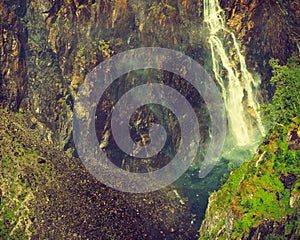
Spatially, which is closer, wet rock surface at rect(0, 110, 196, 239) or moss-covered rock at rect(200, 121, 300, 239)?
moss-covered rock at rect(200, 121, 300, 239)

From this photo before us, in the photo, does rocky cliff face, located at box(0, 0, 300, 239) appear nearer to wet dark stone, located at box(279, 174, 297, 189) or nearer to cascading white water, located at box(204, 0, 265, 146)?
cascading white water, located at box(204, 0, 265, 146)

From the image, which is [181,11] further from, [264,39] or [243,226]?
[243,226]

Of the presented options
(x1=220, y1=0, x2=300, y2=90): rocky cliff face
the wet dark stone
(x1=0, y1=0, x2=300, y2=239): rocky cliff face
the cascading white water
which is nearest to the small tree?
(x1=0, y1=0, x2=300, y2=239): rocky cliff face

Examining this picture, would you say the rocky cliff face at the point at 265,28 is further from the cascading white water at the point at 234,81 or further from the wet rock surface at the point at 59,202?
the wet rock surface at the point at 59,202

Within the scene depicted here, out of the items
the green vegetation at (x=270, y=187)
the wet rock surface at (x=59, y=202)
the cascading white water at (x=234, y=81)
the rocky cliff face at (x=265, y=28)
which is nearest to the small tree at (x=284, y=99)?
the green vegetation at (x=270, y=187)

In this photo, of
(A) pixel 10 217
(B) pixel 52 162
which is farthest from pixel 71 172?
(A) pixel 10 217

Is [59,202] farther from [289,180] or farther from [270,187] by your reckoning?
[289,180]

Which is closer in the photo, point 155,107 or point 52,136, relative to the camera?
point 52,136
